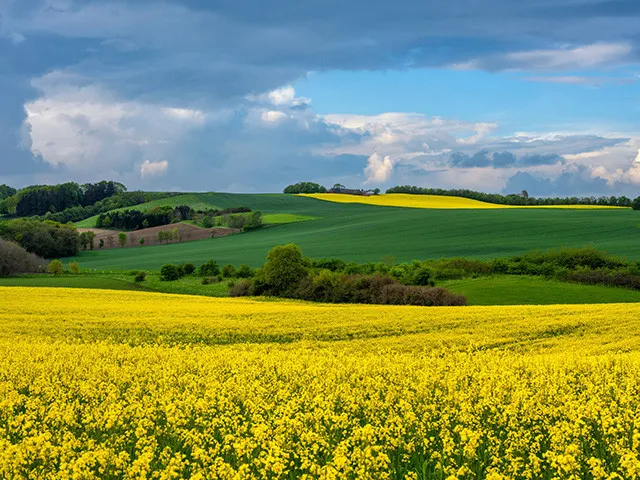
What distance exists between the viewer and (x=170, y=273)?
206ft

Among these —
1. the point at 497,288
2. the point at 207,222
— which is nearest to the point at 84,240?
the point at 207,222

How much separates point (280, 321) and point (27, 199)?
130 meters

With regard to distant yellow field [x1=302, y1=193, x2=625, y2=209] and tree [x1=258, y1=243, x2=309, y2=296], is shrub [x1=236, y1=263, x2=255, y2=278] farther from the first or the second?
distant yellow field [x1=302, y1=193, x2=625, y2=209]

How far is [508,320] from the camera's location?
25734 mm

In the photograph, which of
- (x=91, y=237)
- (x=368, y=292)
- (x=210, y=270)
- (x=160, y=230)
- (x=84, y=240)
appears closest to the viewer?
(x=368, y=292)

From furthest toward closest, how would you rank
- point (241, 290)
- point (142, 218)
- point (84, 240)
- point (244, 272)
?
point (142, 218) → point (84, 240) → point (244, 272) → point (241, 290)

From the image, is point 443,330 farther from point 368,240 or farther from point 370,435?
point 368,240

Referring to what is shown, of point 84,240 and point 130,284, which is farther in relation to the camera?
point 84,240

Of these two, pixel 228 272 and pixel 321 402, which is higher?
pixel 321 402

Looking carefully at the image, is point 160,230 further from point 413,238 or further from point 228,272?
point 228,272

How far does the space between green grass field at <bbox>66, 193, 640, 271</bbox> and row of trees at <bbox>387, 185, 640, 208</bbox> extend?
25309 mm

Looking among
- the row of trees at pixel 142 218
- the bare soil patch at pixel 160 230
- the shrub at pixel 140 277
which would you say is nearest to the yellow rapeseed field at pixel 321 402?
the shrub at pixel 140 277

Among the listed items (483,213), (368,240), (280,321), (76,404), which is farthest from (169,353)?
(483,213)

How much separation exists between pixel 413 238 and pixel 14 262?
154 feet
